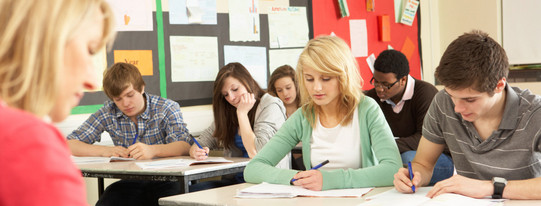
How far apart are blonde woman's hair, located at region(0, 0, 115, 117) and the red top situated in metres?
0.06

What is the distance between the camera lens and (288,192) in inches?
70.6

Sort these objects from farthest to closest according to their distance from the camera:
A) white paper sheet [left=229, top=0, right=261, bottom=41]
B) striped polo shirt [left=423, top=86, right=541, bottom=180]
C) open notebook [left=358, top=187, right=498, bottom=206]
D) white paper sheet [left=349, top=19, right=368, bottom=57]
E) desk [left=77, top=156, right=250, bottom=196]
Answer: white paper sheet [left=349, top=19, right=368, bottom=57] < white paper sheet [left=229, top=0, right=261, bottom=41] < desk [left=77, top=156, right=250, bottom=196] < striped polo shirt [left=423, top=86, right=541, bottom=180] < open notebook [left=358, top=187, right=498, bottom=206]

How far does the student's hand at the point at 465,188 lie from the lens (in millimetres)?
1593

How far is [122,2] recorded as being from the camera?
135 inches

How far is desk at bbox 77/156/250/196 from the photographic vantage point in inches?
94.4

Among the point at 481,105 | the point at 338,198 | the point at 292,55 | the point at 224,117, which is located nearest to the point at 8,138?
the point at 338,198

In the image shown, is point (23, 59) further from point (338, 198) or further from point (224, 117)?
point (224, 117)

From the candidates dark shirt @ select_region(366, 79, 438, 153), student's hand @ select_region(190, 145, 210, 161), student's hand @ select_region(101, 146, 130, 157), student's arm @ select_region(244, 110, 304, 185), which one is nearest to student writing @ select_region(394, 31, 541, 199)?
student's arm @ select_region(244, 110, 304, 185)

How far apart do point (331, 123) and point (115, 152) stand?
1286 millimetres

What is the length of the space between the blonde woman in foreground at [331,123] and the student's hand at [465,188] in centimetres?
41

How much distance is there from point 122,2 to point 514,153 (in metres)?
2.44

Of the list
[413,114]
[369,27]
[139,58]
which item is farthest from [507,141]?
[369,27]

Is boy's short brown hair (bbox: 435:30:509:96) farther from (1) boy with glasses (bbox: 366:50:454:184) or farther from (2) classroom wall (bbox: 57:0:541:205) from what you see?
(2) classroom wall (bbox: 57:0:541:205)

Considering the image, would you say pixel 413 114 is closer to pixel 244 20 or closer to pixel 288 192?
pixel 244 20
